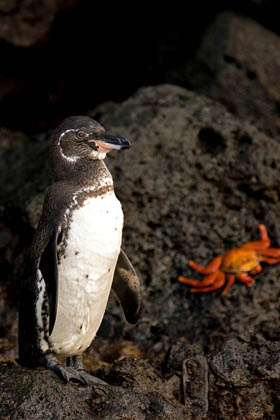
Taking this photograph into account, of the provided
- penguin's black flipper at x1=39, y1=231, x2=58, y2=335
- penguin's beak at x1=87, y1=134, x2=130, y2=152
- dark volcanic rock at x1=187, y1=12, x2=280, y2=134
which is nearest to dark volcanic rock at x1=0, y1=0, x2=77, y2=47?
dark volcanic rock at x1=187, y1=12, x2=280, y2=134

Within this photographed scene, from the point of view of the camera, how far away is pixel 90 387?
Answer: 311 centimetres

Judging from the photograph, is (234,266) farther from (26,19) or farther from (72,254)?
(26,19)

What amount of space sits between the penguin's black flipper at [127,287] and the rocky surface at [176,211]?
2.06ft

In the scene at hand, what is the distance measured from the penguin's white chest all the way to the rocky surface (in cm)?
112

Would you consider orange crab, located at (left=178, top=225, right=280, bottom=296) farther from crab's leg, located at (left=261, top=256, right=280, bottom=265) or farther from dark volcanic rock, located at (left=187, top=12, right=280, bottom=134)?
dark volcanic rock, located at (left=187, top=12, right=280, bottom=134)

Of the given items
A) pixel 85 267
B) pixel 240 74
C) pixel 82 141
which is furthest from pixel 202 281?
pixel 240 74

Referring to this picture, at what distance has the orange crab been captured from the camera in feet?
15.5

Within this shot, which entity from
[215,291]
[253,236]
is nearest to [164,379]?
[215,291]

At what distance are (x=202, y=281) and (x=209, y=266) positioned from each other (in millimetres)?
132

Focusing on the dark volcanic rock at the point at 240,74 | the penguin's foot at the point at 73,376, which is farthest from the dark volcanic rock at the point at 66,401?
the dark volcanic rock at the point at 240,74

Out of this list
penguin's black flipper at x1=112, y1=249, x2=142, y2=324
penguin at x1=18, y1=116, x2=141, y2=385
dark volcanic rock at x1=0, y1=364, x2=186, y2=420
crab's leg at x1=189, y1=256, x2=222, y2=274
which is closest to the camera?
dark volcanic rock at x1=0, y1=364, x2=186, y2=420

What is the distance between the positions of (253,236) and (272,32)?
2841mm

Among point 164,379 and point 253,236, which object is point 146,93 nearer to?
point 253,236

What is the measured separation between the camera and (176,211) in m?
5.07
